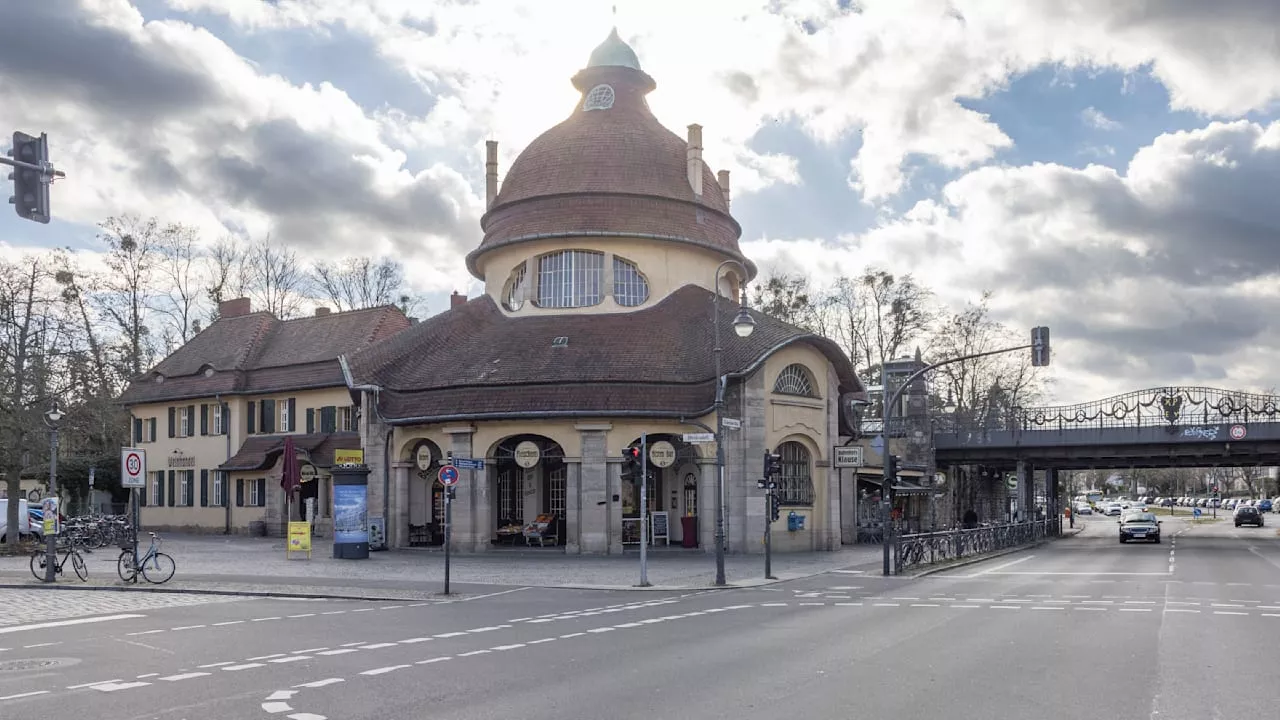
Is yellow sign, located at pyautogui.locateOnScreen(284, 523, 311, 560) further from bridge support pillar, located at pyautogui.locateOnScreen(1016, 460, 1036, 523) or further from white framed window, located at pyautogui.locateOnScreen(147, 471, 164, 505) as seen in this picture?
bridge support pillar, located at pyautogui.locateOnScreen(1016, 460, 1036, 523)

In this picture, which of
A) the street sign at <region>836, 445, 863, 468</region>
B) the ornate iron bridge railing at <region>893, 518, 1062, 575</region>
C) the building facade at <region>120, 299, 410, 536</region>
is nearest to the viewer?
the ornate iron bridge railing at <region>893, 518, 1062, 575</region>

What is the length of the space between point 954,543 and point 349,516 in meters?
18.3

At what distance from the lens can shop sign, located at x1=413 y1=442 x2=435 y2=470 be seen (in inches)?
1480

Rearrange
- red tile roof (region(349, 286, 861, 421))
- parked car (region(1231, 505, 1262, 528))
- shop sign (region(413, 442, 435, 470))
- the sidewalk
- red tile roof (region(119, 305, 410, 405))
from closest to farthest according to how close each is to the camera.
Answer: the sidewalk → red tile roof (region(349, 286, 861, 421)) → shop sign (region(413, 442, 435, 470)) → red tile roof (region(119, 305, 410, 405)) → parked car (region(1231, 505, 1262, 528))

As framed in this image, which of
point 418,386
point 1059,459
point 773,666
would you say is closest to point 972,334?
point 1059,459

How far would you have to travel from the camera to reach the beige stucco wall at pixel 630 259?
1571 inches

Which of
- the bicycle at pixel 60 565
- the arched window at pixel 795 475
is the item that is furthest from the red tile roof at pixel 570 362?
the bicycle at pixel 60 565

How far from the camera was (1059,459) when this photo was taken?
5331 centimetres

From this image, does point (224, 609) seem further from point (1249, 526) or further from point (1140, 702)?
point (1249, 526)

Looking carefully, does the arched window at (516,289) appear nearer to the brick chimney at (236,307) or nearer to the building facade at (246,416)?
the building facade at (246,416)

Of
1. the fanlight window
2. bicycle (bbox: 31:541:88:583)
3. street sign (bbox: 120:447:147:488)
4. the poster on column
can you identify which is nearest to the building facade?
the poster on column

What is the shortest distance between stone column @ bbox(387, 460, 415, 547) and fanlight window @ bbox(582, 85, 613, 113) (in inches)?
631

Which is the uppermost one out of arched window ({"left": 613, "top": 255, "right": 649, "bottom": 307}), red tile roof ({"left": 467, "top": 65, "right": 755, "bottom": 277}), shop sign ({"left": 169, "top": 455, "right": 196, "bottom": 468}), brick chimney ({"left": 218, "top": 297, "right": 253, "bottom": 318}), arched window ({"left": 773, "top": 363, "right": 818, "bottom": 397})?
red tile roof ({"left": 467, "top": 65, "right": 755, "bottom": 277})

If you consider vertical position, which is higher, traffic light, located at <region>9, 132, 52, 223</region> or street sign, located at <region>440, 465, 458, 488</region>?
traffic light, located at <region>9, 132, 52, 223</region>
